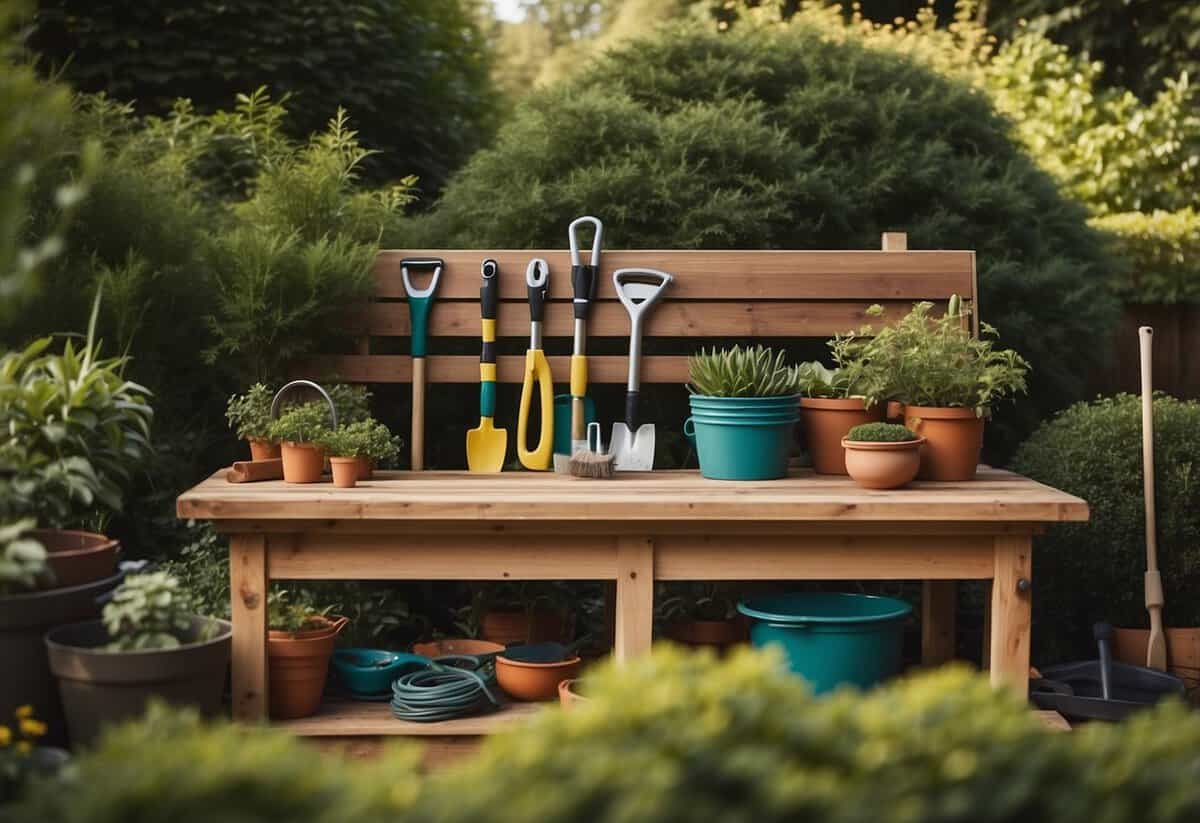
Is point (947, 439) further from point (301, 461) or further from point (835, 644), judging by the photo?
point (301, 461)

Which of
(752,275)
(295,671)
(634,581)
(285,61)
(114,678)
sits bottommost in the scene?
(295,671)

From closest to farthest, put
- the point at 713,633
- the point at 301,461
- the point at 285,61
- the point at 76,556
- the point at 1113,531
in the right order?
the point at 76,556 → the point at 301,461 → the point at 713,633 → the point at 1113,531 → the point at 285,61

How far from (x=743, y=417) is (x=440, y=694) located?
101 centimetres

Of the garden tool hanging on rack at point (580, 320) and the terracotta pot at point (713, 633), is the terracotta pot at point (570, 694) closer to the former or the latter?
the terracotta pot at point (713, 633)

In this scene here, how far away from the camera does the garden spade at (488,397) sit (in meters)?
3.75

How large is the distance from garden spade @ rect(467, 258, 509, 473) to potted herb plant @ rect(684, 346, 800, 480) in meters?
0.59

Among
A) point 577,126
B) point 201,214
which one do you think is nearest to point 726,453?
point 577,126

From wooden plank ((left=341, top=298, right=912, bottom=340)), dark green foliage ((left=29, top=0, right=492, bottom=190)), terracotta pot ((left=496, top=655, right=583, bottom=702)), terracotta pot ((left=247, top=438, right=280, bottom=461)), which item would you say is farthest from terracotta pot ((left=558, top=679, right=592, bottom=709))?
dark green foliage ((left=29, top=0, right=492, bottom=190))

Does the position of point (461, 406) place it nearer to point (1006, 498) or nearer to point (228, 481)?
point (228, 481)

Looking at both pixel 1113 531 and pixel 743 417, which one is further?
pixel 1113 531

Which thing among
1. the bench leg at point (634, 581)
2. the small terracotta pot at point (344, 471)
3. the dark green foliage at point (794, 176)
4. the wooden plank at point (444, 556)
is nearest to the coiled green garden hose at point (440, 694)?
the wooden plank at point (444, 556)

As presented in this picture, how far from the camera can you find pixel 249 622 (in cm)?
310

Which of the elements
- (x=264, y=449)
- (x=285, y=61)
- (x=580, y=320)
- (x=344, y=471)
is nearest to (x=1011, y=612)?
(x=580, y=320)

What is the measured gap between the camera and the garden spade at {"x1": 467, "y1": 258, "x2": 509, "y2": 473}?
3747 millimetres
